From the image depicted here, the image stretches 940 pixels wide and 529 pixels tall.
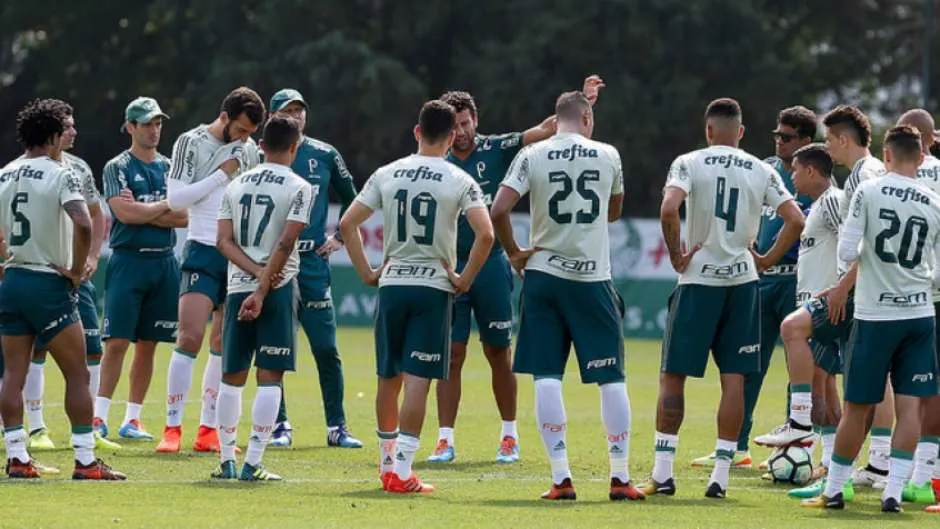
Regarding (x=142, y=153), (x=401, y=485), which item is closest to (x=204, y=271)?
(x=142, y=153)

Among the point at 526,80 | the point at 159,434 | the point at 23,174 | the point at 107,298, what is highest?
the point at 526,80

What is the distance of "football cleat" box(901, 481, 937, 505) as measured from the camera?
1147 cm

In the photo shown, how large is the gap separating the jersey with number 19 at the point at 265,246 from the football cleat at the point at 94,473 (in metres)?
0.99

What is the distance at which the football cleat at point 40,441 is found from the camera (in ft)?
46.0

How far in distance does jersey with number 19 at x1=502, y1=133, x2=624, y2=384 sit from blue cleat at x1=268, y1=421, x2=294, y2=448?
3.68 m

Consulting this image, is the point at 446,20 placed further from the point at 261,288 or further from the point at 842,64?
the point at 261,288

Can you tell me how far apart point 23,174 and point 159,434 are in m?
4.14

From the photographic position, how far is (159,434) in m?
15.4

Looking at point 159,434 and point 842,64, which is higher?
point 842,64

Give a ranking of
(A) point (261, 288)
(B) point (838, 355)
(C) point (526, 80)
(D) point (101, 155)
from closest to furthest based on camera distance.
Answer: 1. (A) point (261, 288)
2. (B) point (838, 355)
3. (C) point (526, 80)
4. (D) point (101, 155)

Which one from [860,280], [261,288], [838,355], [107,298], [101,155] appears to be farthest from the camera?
[101,155]

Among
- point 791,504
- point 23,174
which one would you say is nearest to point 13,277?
point 23,174

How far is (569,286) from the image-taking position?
11336 mm

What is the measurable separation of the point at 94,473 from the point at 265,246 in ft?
5.88
